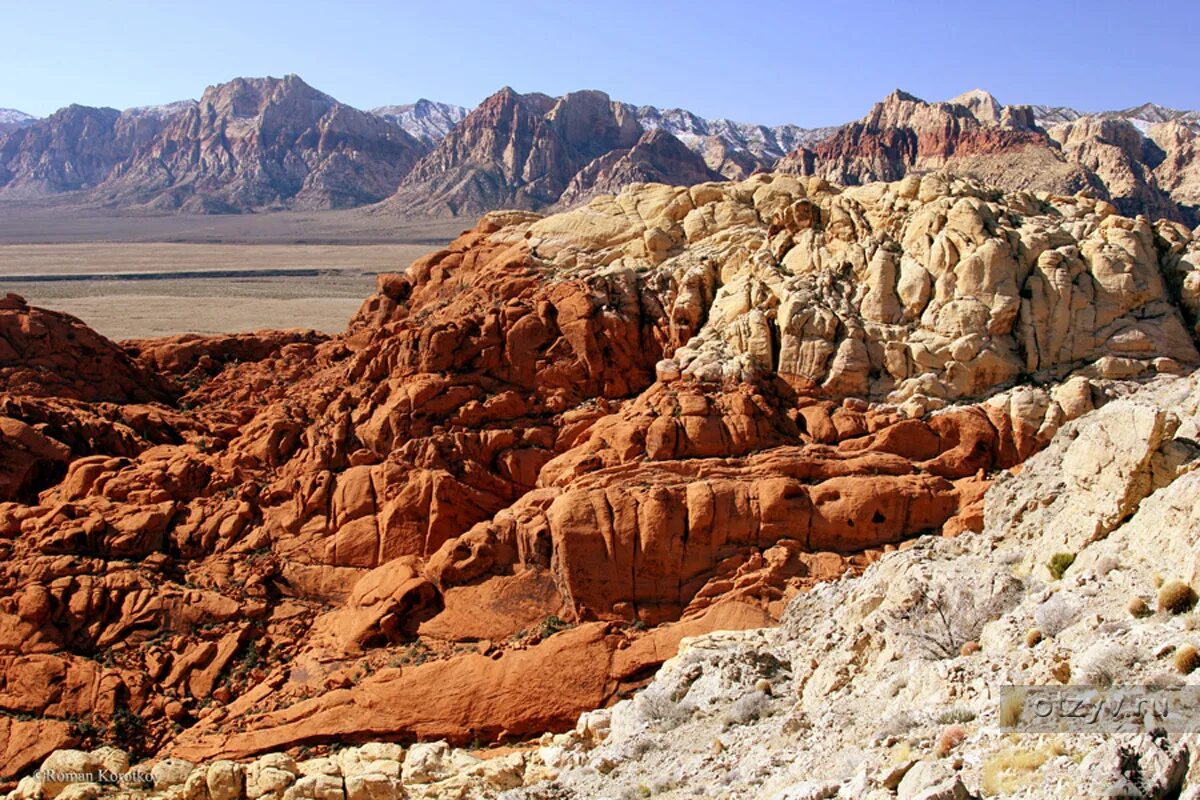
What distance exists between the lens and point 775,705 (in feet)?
58.7

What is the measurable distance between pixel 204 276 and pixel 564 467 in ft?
385

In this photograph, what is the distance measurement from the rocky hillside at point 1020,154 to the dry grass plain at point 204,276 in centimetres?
6736

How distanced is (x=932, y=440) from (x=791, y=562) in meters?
5.27

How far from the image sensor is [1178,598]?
13.2 m

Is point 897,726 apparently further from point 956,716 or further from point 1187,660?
point 1187,660

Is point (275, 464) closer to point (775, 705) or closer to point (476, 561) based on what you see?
point (476, 561)

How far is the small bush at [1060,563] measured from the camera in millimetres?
16406

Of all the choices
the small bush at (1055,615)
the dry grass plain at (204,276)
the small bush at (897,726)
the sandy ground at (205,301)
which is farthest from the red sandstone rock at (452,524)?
the dry grass plain at (204,276)

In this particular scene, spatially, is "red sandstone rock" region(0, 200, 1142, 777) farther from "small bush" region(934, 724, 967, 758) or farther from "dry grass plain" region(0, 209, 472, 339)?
"dry grass plain" region(0, 209, 472, 339)

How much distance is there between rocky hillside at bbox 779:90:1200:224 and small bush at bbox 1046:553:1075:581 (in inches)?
4740

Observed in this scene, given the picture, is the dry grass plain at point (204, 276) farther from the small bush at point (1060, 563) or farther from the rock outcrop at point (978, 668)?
the small bush at point (1060, 563)

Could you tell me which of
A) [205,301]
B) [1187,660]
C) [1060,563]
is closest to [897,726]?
[1187,660]

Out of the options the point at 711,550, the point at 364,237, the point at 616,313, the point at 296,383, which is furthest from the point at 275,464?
the point at 364,237

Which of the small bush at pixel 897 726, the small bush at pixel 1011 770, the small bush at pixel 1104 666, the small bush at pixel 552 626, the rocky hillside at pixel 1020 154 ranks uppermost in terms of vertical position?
the rocky hillside at pixel 1020 154
